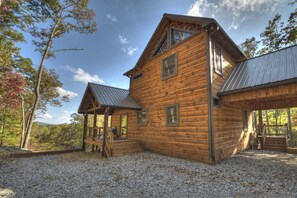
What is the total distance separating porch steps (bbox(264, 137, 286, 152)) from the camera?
961 centimetres

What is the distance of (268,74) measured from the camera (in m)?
6.57

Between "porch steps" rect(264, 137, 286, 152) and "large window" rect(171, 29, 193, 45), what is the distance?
31.7 feet

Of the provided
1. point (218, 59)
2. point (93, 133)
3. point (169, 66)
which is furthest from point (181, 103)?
point (93, 133)

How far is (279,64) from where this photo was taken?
7.03 meters

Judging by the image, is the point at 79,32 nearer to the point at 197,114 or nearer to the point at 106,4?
the point at 106,4

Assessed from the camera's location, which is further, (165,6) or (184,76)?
(165,6)

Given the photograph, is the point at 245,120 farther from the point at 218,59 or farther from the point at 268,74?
the point at 218,59

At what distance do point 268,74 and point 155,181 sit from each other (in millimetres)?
6947

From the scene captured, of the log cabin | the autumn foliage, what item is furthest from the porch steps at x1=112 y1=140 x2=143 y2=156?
the autumn foliage

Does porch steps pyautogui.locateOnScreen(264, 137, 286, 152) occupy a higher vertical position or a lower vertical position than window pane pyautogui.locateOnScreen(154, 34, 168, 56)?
lower

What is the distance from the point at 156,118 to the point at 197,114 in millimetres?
3006

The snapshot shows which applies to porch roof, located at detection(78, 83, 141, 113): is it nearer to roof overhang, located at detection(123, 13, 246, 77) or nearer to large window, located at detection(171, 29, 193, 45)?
roof overhang, located at detection(123, 13, 246, 77)

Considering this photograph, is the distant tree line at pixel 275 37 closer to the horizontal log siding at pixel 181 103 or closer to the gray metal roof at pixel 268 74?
the gray metal roof at pixel 268 74

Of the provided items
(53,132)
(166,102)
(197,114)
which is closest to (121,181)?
(197,114)
